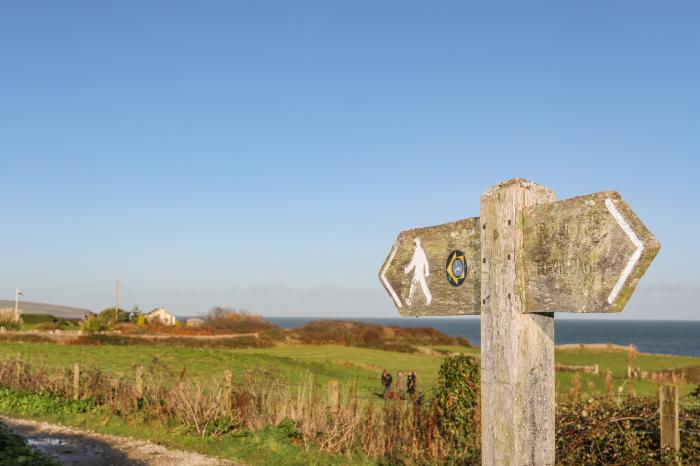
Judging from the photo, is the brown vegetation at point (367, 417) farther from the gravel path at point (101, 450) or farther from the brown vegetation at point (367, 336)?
the brown vegetation at point (367, 336)

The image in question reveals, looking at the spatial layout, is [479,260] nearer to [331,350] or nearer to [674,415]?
[674,415]

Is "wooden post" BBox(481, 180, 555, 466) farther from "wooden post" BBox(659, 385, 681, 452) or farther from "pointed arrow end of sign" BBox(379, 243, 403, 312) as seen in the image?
"wooden post" BBox(659, 385, 681, 452)

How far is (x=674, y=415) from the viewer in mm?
7859

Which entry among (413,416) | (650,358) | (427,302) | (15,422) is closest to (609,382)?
(413,416)

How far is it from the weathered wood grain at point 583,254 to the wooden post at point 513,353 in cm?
6

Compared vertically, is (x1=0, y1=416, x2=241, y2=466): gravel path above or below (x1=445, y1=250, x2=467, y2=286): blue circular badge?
below

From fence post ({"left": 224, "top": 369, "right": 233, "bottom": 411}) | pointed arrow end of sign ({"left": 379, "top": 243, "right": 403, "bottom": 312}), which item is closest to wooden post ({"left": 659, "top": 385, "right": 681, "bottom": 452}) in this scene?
pointed arrow end of sign ({"left": 379, "top": 243, "right": 403, "bottom": 312})

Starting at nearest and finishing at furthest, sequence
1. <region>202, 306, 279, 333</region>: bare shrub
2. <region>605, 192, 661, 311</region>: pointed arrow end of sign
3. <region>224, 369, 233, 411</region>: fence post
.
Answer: <region>605, 192, 661, 311</region>: pointed arrow end of sign
<region>224, 369, 233, 411</region>: fence post
<region>202, 306, 279, 333</region>: bare shrub

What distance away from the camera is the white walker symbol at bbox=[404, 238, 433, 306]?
3.49 m

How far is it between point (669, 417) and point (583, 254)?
646 centimetres

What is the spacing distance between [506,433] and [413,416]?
26.1ft

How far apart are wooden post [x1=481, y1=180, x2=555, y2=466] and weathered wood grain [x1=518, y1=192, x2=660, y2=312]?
2.5 inches

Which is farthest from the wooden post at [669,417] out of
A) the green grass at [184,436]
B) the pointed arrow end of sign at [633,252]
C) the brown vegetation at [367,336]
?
the brown vegetation at [367,336]

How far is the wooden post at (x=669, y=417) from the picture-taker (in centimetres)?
783
